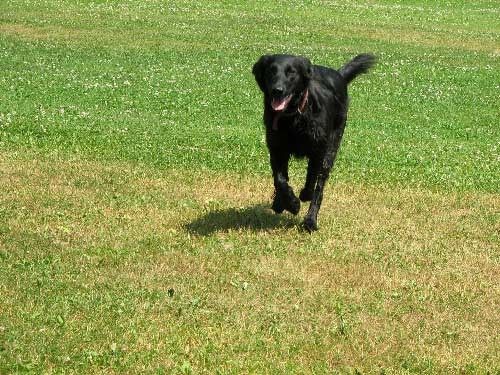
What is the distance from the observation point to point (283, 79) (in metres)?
8.76

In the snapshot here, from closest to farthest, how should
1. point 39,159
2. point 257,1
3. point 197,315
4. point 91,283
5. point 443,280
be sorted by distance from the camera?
point 197,315
point 91,283
point 443,280
point 39,159
point 257,1

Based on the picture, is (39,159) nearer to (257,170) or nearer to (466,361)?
(257,170)

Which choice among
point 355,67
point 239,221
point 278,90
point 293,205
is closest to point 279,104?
point 278,90

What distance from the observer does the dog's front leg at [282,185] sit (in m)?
9.31

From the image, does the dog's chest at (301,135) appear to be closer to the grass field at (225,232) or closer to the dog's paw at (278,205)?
the dog's paw at (278,205)

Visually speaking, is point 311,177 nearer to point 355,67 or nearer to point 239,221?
point 239,221

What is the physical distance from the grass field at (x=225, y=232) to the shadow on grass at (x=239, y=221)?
0.12 ft

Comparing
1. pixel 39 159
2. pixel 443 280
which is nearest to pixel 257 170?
pixel 39 159

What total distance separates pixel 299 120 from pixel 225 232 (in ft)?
4.65

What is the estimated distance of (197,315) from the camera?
6.77m

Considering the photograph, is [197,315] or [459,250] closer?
[197,315]

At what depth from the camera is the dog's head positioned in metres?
8.73

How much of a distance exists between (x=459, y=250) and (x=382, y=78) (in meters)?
14.2

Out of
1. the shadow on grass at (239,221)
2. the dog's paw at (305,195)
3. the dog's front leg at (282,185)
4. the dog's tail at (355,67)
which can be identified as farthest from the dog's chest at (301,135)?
the dog's tail at (355,67)
